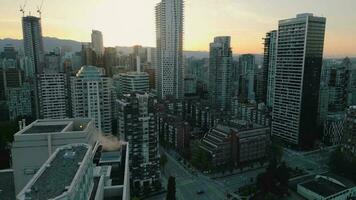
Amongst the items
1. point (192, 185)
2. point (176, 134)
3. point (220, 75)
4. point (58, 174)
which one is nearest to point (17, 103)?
point (176, 134)

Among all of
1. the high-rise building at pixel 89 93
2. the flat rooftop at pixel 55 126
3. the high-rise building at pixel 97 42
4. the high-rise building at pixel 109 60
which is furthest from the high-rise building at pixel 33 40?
the flat rooftop at pixel 55 126

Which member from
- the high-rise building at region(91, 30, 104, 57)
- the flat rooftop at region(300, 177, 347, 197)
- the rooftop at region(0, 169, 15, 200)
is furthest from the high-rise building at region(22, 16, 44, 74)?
the flat rooftop at region(300, 177, 347, 197)

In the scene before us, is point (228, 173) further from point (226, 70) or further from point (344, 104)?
point (344, 104)

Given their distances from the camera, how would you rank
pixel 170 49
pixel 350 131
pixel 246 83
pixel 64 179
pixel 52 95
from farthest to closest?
pixel 246 83 → pixel 170 49 → pixel 52 95 → pixel 350 131 → pixel 64 179

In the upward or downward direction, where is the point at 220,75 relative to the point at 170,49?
downward

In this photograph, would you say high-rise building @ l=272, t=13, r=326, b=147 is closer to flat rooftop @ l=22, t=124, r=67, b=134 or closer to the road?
the road

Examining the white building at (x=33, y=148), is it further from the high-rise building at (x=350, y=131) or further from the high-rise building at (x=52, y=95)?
the high-rise building at (x=350, y=131)

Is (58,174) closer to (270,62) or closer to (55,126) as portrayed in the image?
(55,126)
